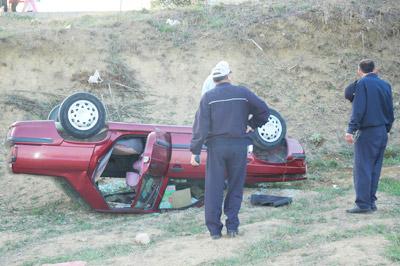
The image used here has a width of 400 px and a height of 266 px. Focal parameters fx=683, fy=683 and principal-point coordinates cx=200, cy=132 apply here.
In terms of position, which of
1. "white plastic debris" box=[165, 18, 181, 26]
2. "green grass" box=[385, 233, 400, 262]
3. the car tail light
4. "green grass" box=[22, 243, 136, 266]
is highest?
"white plastic debris" box=[165, 18, 181, 26]

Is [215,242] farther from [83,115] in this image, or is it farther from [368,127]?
[83,115]

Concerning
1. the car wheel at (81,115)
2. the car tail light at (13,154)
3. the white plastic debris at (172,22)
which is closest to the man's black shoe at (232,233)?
the car wheel at (81,115)

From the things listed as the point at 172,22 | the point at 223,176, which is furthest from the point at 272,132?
the point at 172,22

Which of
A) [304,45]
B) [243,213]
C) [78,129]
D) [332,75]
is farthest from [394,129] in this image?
[78,129]

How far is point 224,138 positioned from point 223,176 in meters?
0.38

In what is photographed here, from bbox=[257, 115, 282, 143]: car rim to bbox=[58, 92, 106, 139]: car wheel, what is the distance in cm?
238

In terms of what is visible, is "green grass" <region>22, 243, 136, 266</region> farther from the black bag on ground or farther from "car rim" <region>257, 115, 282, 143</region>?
"car rim" <region>257, 115, 282, 143</region>

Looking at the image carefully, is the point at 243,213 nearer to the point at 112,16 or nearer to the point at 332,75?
the point at 332,75

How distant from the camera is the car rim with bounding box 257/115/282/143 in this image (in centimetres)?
975

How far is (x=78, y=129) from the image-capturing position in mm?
8633

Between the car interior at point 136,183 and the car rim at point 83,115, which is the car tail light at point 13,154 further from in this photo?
the car interior at point 136,183

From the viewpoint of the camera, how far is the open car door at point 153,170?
862 centimetres

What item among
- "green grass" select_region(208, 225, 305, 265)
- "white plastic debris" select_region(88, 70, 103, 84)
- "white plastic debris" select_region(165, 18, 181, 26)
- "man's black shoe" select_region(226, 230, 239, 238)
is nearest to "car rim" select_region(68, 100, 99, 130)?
"man's black shoe" select_region(226, 230, 239, 238)

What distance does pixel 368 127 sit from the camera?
7645 millimetres
